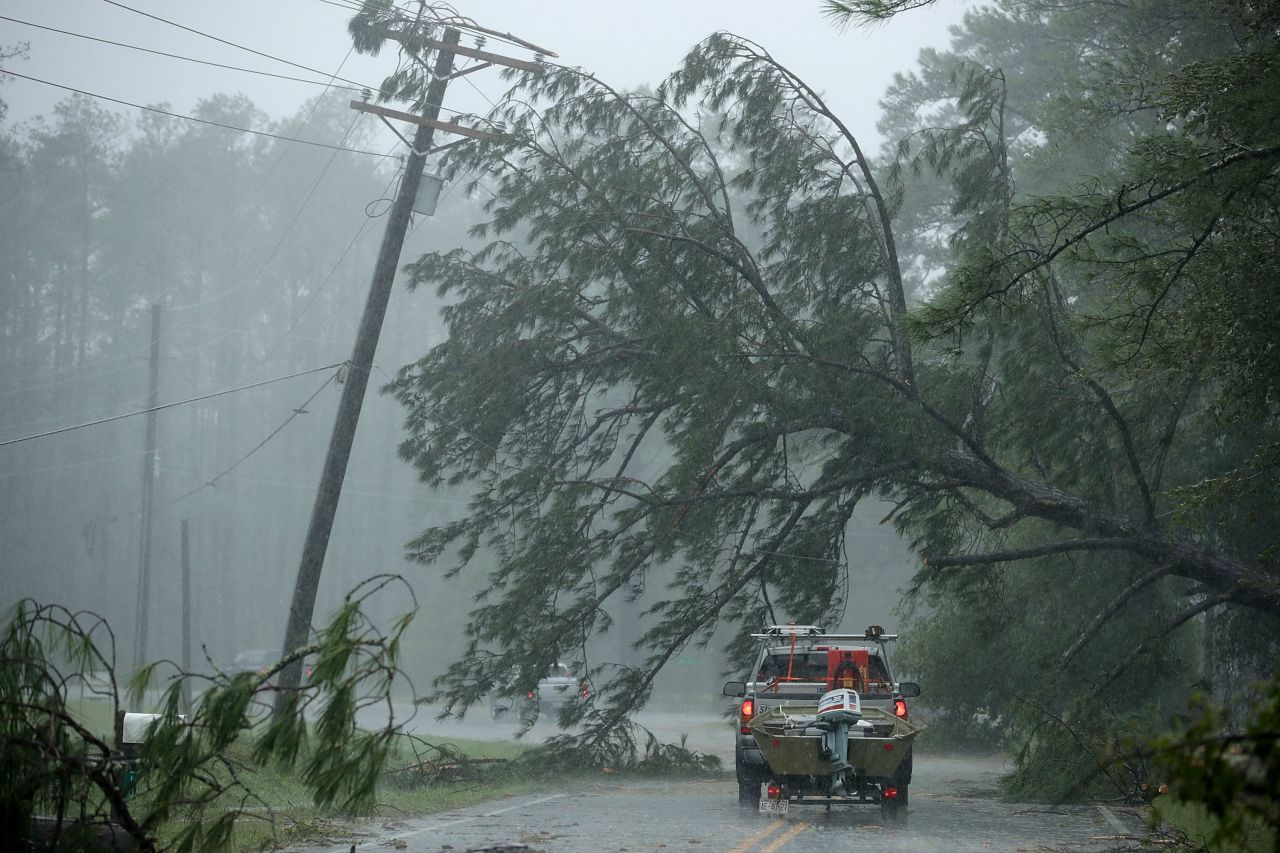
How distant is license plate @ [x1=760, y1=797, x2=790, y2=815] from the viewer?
1311 centimetres

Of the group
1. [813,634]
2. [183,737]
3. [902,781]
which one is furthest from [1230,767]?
[813,634]

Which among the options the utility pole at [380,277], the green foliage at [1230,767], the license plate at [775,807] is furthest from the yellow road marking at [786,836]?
the utility pole at [380,277]

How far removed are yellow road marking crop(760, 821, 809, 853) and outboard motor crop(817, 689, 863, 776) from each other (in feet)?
2.02

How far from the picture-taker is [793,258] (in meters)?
18.7

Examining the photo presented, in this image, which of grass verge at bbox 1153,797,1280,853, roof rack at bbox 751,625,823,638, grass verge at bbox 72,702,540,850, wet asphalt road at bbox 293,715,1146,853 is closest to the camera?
grass verge at bbox 1153,797,1280,853

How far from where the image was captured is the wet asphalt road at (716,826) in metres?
10.5

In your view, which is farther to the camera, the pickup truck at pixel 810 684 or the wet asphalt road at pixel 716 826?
the pickup truck at pixel 810 684

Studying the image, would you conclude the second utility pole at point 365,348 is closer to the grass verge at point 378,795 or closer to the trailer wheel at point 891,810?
the grass verge at point 378,795

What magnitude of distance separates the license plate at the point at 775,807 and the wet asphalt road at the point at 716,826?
16cm

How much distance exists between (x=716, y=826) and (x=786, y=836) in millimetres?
992

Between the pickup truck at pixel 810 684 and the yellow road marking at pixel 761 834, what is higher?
the pickup truck at pixel 810 684

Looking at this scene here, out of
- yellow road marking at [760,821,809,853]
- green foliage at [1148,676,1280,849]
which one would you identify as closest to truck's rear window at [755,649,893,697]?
yellow road marking at [760,821,809,853]

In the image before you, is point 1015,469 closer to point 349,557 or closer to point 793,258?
point 793,258

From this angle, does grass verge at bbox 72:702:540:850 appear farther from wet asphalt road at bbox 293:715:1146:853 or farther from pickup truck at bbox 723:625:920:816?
pickup truck at bbox 723:625:920:816
